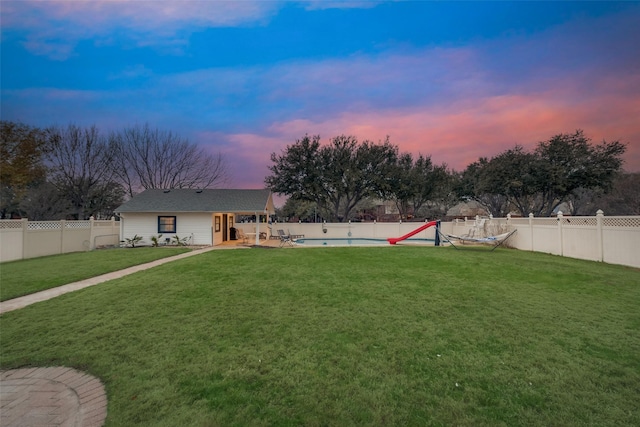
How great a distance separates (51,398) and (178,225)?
635 inches

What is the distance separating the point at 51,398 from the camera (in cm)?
273

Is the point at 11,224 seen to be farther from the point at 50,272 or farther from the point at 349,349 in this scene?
the point at 349,349

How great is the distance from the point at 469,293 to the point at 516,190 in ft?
95.7

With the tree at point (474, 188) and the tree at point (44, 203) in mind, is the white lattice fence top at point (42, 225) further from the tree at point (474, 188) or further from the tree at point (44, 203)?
the tree at point (474, 188)

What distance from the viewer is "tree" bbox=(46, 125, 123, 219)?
85.3ft

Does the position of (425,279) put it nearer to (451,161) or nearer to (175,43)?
(175,43)

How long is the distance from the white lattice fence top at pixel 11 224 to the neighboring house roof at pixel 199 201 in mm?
5322

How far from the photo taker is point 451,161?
34688 millimetres

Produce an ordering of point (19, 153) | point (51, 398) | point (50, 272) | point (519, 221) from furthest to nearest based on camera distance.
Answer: point (19, 153), point (519, 221), point (50, 272), point (51, 398)

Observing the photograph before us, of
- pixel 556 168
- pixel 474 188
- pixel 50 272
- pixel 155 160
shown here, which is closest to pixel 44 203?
pixel 155 160

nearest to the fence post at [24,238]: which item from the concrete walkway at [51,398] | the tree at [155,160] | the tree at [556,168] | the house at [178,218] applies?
the house at [178,218]

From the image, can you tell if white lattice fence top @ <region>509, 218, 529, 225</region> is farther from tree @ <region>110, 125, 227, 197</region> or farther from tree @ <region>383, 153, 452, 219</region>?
tree @ <region>110, 125, 227, 197</region>

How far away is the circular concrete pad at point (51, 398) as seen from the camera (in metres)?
2.41

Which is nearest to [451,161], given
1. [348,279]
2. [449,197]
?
[449,197]
